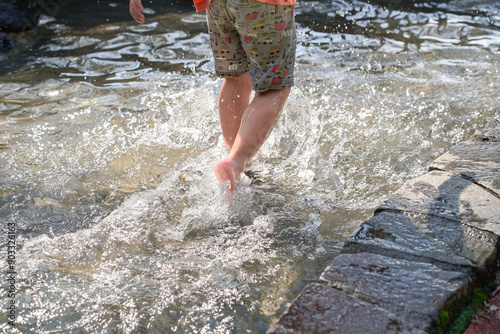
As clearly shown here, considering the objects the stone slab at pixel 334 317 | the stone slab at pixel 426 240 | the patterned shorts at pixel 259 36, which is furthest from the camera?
the patterned shorts at pixel 259 36

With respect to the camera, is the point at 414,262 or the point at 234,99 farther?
the point at 234,99

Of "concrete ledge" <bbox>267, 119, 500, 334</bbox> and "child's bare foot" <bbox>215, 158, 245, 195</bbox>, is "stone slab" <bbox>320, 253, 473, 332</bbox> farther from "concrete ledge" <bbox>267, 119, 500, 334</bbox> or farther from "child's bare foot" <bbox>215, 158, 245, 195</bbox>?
"child's bare foot" <bbox>215, 158, 245, 195</bbox>

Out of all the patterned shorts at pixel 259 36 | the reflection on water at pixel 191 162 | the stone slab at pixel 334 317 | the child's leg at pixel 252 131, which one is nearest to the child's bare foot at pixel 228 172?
the child's leg at pixel 252 131

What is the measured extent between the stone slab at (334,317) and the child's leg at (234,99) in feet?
4.60

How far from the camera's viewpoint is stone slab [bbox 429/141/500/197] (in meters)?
2.31

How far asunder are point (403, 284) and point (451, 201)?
0.61m

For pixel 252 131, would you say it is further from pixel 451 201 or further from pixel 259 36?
pixel 451 201

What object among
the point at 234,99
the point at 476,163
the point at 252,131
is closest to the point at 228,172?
the point at 252,131

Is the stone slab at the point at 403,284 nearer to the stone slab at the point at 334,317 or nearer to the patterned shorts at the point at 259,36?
the stone slab at the point at 334,317

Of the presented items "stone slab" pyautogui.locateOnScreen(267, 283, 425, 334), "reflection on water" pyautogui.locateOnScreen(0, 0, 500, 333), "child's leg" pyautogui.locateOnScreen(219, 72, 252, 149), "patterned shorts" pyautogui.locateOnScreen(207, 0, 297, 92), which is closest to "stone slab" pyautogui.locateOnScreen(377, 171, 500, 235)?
"reflection on water" pyautogui.locateOnScreen(0, 0, 500, 333)

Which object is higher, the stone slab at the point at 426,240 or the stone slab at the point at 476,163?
the stone slab at the point at 476,163

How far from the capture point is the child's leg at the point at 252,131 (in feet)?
7.96

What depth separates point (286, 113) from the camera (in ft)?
11.5

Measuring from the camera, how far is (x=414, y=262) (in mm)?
1824
